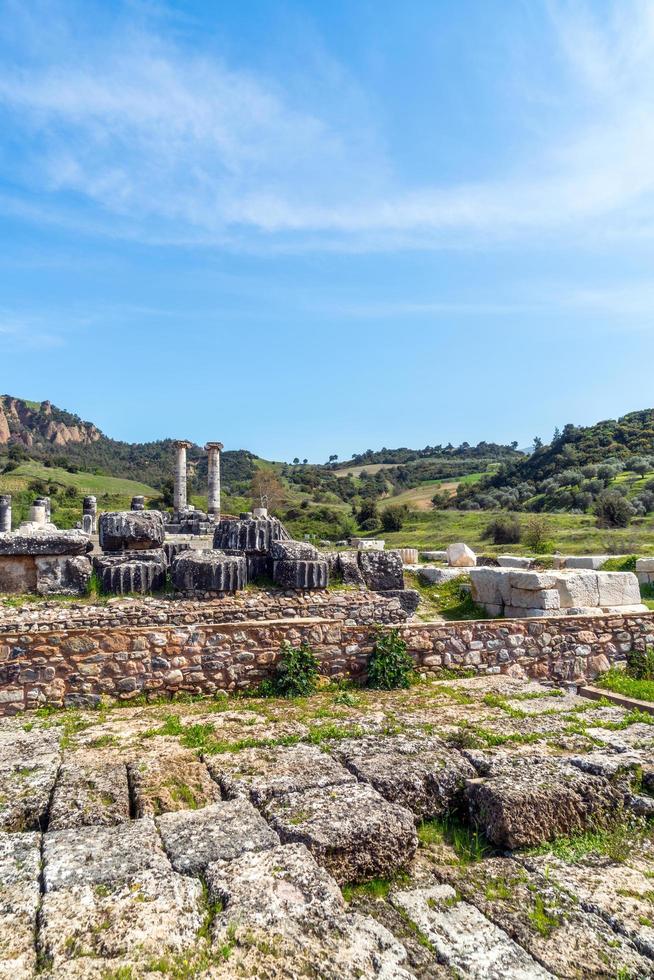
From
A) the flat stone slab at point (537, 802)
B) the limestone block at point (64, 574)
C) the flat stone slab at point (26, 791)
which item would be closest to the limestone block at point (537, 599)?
the flat stone slab at point (537, 802)

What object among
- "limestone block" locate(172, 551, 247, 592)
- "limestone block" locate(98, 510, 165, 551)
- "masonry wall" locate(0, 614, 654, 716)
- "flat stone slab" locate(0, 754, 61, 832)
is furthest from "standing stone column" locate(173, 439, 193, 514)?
"flat stone slab" locate(0, 754, 61, 832)

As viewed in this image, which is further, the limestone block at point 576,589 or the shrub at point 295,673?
the limestone block at point 576,589

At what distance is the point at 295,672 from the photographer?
278 inches

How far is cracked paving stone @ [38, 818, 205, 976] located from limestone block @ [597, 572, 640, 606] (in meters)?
9.85

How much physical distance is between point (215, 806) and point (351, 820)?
33.7 inches

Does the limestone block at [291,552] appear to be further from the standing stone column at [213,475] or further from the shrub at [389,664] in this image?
the standing stone column at [213,475]

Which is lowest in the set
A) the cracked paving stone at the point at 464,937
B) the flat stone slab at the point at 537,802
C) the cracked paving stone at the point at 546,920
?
the cracked paving stone at the point at 546,920

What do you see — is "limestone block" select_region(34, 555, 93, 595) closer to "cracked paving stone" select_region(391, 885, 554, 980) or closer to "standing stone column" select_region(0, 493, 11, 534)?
"cracked paving stone" select_region(391, 885, 554, 980)

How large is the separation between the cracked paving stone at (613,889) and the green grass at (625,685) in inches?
147

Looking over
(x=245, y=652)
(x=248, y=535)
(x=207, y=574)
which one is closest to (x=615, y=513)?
(x=248, y=535)

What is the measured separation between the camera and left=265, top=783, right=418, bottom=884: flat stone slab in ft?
11.6

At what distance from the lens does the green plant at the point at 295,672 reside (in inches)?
273

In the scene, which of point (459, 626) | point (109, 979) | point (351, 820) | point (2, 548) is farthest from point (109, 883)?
point (2, 548)

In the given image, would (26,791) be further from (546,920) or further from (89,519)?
(89,519)
